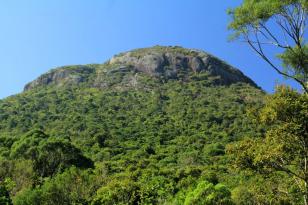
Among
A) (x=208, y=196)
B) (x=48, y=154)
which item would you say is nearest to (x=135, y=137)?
(x=48, y=154)

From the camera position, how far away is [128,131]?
401 ft

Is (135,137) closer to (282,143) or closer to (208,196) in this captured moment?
(208,196)

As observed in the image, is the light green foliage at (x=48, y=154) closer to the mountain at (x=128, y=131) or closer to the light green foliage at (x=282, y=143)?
the mountain at (x=128, y=131)

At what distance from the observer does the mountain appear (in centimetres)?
5325

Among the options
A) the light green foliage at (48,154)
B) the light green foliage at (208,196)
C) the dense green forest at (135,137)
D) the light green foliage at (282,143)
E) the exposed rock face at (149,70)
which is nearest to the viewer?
the light green foliage at (282,143)

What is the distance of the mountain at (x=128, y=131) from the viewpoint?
53250 mm

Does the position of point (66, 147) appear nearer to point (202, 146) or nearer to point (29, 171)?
point (29, 171)

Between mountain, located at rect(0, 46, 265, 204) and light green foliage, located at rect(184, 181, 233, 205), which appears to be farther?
mountain, located at rect(0, 46, 265, 204)

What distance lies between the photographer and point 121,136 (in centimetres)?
11744

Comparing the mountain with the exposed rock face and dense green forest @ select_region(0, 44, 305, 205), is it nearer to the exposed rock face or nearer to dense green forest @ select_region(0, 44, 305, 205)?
dense green forest @ select_region(0, 44, 305, 205)

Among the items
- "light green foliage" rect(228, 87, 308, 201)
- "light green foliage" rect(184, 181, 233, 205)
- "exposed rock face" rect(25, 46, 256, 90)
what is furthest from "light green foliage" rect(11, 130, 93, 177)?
"exposed rock face" rect(25, 46, 256, 90)

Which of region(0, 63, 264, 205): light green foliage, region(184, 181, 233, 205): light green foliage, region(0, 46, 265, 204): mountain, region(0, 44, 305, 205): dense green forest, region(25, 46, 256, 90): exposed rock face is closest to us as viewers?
region(184, 181, 233, 205): light green foliage

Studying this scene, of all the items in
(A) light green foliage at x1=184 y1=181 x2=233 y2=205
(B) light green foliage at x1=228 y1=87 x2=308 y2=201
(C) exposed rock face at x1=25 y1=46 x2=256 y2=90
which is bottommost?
(A) light green foliage at x1=184 y1=181 x2=233 y2=205

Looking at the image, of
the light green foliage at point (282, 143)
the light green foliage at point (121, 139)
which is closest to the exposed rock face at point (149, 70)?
the light green foliage at point (121, 139)
